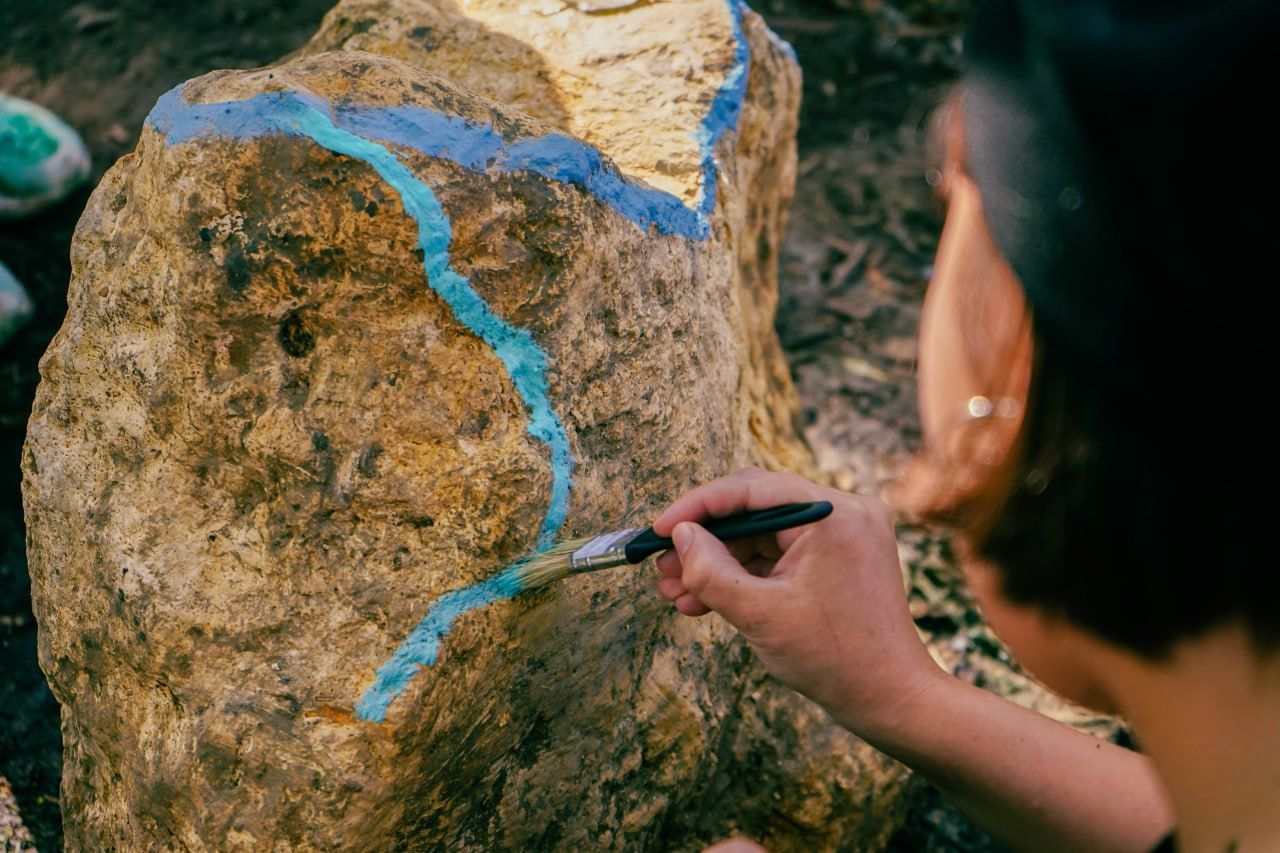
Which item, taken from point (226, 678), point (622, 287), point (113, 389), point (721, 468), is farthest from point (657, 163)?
point (226, 678)

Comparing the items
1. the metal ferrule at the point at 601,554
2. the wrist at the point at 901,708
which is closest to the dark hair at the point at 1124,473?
the wrist at the point at 901,708

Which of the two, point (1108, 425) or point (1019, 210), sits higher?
point (1019, 210)

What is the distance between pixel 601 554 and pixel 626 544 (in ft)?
0.11

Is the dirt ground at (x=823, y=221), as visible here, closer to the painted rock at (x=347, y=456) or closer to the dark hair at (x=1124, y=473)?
the painted rock at (x=347, y=456)

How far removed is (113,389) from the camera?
4.60 feet

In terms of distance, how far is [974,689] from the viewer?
4.65ft

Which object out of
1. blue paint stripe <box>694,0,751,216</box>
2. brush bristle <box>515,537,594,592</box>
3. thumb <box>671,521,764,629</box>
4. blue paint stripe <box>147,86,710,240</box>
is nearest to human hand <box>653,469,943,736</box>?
thumb <box>671,521,764,629</box>

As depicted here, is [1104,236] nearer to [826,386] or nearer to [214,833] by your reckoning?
[214,833]

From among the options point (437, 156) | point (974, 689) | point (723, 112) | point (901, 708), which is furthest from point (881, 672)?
point (723, 112)

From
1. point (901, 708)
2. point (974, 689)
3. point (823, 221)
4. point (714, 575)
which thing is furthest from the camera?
point (823, 221)

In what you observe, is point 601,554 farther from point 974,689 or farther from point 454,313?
point 974,689

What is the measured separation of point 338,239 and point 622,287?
1.28 feet

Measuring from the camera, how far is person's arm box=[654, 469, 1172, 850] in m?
1.22

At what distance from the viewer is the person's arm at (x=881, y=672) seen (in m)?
1.22
